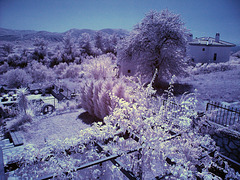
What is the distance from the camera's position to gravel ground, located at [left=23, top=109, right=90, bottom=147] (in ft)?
18.2

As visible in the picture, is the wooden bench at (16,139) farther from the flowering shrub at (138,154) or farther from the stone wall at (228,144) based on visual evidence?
the stone wall at (228,144)

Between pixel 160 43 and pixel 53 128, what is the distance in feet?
33.5

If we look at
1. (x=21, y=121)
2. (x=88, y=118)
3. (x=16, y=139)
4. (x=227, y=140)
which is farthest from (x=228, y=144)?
(x=21, y=121)

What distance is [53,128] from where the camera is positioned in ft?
20.8

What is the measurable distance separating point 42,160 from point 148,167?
120cm

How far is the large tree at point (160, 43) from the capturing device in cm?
1304

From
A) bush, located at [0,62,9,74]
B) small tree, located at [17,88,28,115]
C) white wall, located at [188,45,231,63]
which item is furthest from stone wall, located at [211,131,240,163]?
bush, located at [0,62,9,74]

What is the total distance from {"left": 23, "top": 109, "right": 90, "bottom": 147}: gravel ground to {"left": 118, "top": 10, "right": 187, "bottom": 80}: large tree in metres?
8.23

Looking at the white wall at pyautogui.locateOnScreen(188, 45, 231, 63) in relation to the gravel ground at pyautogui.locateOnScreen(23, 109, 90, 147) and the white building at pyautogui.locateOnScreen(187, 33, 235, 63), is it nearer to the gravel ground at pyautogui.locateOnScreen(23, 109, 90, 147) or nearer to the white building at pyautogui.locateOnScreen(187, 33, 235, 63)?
the white building at pyautogui.locateOnScreen(187, 33, 235, 63)

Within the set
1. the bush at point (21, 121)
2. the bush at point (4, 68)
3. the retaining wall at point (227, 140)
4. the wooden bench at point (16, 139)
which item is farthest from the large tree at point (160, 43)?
the bush at point (4, 68)

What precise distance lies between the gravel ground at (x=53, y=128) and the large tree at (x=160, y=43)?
8.23 metres

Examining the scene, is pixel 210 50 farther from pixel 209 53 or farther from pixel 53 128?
pixel 53 128

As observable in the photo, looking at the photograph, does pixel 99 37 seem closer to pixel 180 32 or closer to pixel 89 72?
pixel 180 32

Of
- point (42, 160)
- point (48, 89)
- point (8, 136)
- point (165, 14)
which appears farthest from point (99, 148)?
point (48, 89)
